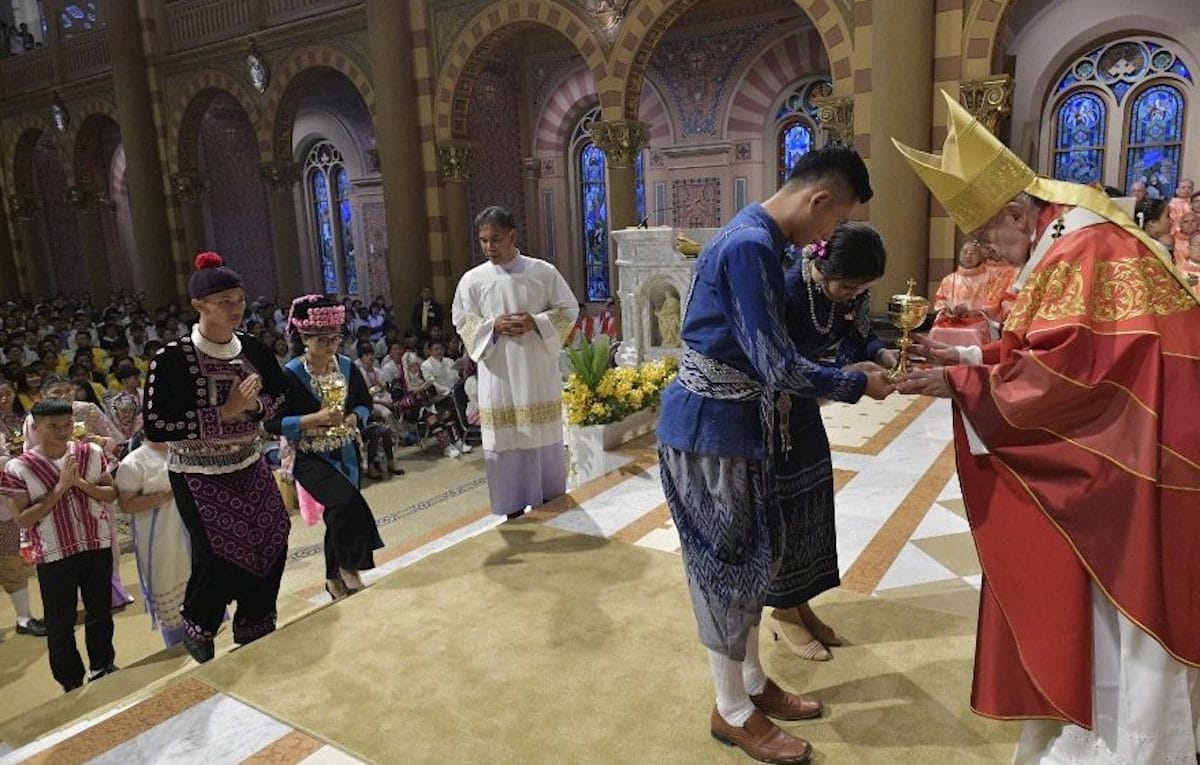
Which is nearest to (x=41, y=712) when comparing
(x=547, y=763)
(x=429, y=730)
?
(x=429, y=730)

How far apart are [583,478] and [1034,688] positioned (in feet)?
13.3

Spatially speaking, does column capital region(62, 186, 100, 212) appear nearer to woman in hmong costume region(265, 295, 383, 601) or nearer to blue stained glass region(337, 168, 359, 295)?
blue stained glass region(337, 168, 359, 295)

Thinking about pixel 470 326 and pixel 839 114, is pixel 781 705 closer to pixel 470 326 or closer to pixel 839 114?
pixel 470 326

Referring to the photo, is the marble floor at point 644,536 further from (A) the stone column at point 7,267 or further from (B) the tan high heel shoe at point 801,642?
(A) the stone column at point 7,267

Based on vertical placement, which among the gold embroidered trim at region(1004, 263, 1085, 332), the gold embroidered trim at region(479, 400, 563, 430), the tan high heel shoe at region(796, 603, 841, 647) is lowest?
the tan high heel shoe at region(796, 603, 841, 647)

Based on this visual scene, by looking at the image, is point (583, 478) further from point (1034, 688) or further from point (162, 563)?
point (1034, 688)

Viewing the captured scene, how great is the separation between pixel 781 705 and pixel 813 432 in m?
0.85

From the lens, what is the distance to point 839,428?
6.10 m

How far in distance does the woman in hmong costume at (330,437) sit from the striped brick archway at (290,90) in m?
10.3

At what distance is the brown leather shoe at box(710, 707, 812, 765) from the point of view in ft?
7.50

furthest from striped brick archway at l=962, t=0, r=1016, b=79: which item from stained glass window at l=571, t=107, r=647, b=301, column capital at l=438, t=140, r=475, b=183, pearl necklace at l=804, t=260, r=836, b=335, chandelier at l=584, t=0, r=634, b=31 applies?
stained glass window at l=571, t=107, r=647, b=301

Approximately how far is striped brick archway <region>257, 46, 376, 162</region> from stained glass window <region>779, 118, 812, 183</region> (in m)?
6.51

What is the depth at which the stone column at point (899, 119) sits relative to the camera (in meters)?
8.09

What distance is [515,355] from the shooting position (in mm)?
4531
